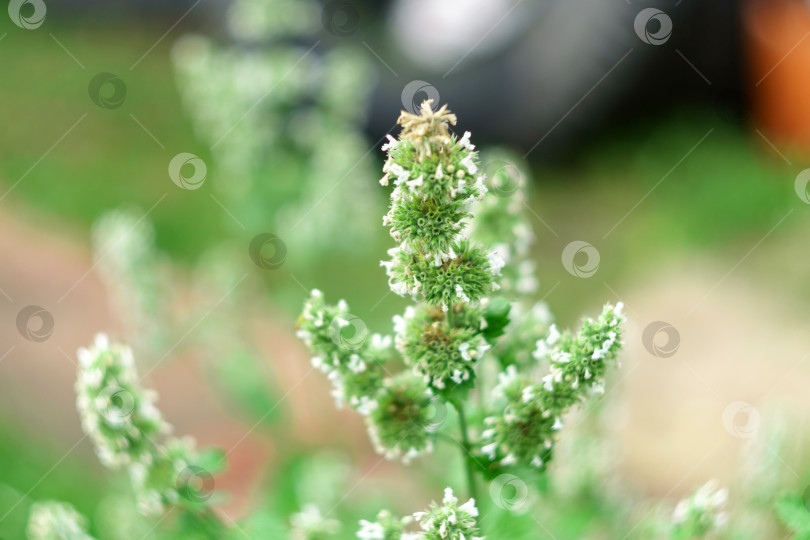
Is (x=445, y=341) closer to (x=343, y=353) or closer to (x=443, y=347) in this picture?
(x=443, y=347)

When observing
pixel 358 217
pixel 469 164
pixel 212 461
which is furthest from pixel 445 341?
pixel 358 217

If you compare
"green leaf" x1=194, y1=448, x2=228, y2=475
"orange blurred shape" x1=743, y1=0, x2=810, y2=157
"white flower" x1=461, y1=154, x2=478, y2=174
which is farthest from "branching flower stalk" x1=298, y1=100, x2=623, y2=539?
"orange blurred shape" x1=743, y1=0, x2=810, y2=157

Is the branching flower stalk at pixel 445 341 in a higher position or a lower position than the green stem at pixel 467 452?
higher

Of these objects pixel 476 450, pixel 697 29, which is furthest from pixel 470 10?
pixel 476 450

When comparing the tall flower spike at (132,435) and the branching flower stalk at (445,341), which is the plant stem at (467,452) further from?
the tall flower spike at (132,435)

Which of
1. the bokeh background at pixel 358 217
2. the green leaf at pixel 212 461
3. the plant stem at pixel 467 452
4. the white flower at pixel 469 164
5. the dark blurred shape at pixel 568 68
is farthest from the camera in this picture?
the dark blurred shape at pixel 568 68

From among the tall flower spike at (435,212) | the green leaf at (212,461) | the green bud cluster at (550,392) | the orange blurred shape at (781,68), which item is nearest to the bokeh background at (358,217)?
the orange blurred shape at (781,68)

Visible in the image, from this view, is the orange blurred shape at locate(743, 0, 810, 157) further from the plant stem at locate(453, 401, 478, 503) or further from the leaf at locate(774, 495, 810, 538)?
the plant stem at locate(453, 401, 478, 503)
